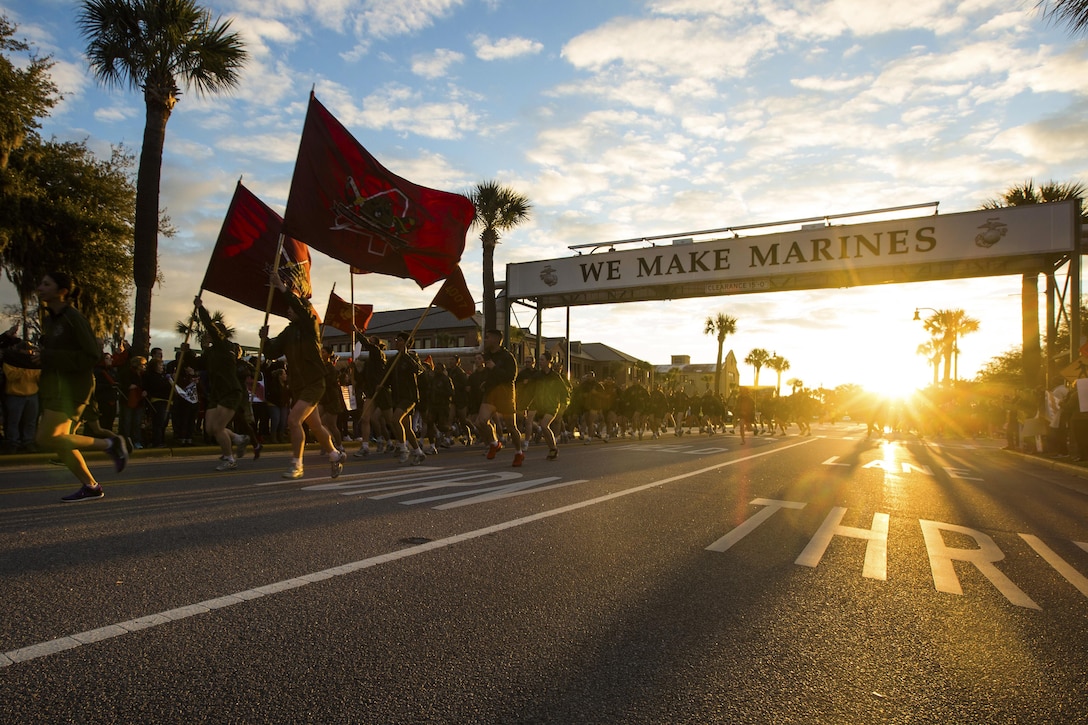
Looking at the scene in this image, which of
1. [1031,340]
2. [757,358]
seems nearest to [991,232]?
[1031,340]

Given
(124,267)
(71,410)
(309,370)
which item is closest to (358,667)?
(71,410)

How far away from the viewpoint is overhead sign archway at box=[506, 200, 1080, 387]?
58.7 ft

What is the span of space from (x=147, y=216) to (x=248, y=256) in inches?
269

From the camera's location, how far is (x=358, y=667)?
8.66 feet

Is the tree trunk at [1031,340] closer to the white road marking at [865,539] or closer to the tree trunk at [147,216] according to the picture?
the white road marking at [865,539]

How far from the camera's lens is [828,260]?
19953mm

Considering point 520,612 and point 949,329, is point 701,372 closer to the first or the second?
point 949,329

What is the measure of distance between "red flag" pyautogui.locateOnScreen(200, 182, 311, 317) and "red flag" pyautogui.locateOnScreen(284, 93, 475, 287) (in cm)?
114

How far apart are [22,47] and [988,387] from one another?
62306 mm

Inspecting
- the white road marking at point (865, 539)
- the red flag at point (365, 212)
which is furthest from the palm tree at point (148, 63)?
the white road marking at point (865, 539)

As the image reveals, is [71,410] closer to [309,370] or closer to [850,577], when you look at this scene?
[309,370]

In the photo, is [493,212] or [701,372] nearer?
[493,212]

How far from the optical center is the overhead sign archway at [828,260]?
58.7 feet

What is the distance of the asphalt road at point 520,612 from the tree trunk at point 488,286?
21.9 meters
